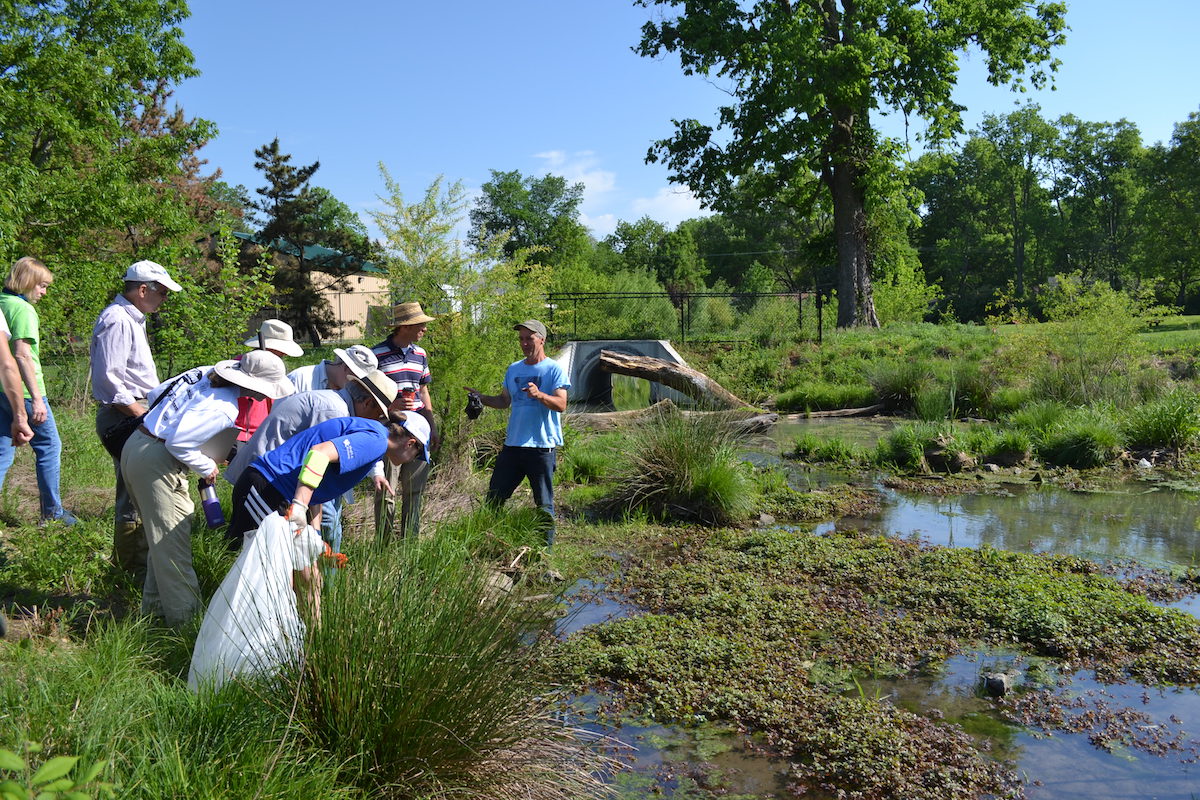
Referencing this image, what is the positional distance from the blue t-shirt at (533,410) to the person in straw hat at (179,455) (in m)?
2.57

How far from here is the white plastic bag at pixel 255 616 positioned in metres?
2.98

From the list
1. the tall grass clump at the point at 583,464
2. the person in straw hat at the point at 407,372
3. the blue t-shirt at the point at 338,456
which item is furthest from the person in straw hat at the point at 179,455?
the tall grass clump at the point at 583,464

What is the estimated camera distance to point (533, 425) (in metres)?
6.70

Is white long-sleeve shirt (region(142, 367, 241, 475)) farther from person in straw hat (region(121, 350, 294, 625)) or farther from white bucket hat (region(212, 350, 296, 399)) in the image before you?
white bucket hat (region(212, 350, 296, 399))

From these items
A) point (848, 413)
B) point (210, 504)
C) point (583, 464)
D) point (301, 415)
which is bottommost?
point (583, 464)

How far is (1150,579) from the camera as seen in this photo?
6.55 m

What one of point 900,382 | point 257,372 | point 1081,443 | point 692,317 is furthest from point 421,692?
point 692,317

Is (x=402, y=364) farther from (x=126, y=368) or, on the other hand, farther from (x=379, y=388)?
(x=379, y=388)

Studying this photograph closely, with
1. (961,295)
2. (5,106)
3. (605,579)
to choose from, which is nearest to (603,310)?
(5,106)

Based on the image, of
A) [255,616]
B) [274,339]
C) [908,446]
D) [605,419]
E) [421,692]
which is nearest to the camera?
[421,692]

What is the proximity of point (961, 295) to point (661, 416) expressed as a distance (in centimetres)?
6182

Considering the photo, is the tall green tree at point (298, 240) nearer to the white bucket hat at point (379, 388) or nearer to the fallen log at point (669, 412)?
the fallen log at point (669, 412)

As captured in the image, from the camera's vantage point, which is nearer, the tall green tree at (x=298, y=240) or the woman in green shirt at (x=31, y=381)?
the woman in green shirt at (x=31, y=381)

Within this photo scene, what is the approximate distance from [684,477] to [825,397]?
37.8 feet
